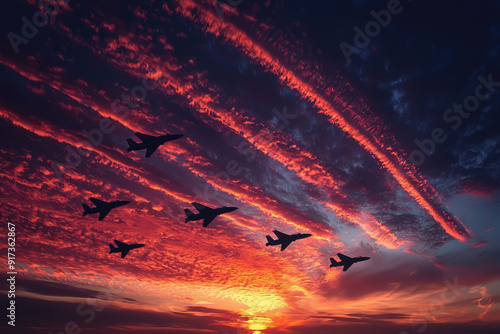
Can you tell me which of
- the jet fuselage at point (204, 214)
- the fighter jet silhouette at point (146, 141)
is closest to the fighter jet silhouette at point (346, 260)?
the jet fuselage at point (204, 214)

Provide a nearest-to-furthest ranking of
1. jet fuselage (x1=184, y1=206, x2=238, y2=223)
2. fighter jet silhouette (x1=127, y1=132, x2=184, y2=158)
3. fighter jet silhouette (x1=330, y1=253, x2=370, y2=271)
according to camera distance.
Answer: fighter jet silhouette (x1=127, y1=132, x2=184, y2=158) < jet fuselage (x1=184, y1=206, x2=238, y2=223) < fighter jet silhouette (x1=330, y1=253, x2=370, y2=271)

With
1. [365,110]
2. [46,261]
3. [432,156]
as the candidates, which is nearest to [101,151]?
[365,110]

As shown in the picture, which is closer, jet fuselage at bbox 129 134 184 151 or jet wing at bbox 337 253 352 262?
jet fuselage at bbox 129 134 184 151

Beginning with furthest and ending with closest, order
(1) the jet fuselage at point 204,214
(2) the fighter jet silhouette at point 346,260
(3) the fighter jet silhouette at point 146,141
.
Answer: (2) the fighter jet silhouette at point 346,260
(1) the jet fuselage at point 204,214
(3) the fighter jet silhouette at point 146,141

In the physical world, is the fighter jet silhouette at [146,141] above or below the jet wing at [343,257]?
above

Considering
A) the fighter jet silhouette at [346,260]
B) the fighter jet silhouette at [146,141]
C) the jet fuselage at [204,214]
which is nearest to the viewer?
the fighter jet silhouette at [146,141]

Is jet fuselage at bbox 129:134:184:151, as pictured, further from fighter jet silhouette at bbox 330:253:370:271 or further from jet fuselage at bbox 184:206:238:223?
fighter jet silhouette at bbox 330:253:370:271

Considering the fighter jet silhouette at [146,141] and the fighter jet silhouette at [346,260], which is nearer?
the fighter jet silhouette at [146,141]

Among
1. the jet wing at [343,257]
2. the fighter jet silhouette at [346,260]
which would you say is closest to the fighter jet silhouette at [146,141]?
the jet wing at [343,257]

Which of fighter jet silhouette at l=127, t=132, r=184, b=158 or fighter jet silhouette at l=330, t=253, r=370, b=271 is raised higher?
fighter jet silhouette at l=127, t=132, r=184, b=158

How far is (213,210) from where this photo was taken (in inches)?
912

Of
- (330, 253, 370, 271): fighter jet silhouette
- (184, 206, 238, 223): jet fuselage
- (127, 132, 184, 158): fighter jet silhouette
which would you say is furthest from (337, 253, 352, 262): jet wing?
(127, 132, 184, 158): fighter jet silhouette

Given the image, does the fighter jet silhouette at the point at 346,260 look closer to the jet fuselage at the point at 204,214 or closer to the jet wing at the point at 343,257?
the jet wing at the point at 343,257

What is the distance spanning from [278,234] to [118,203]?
66.6ft
